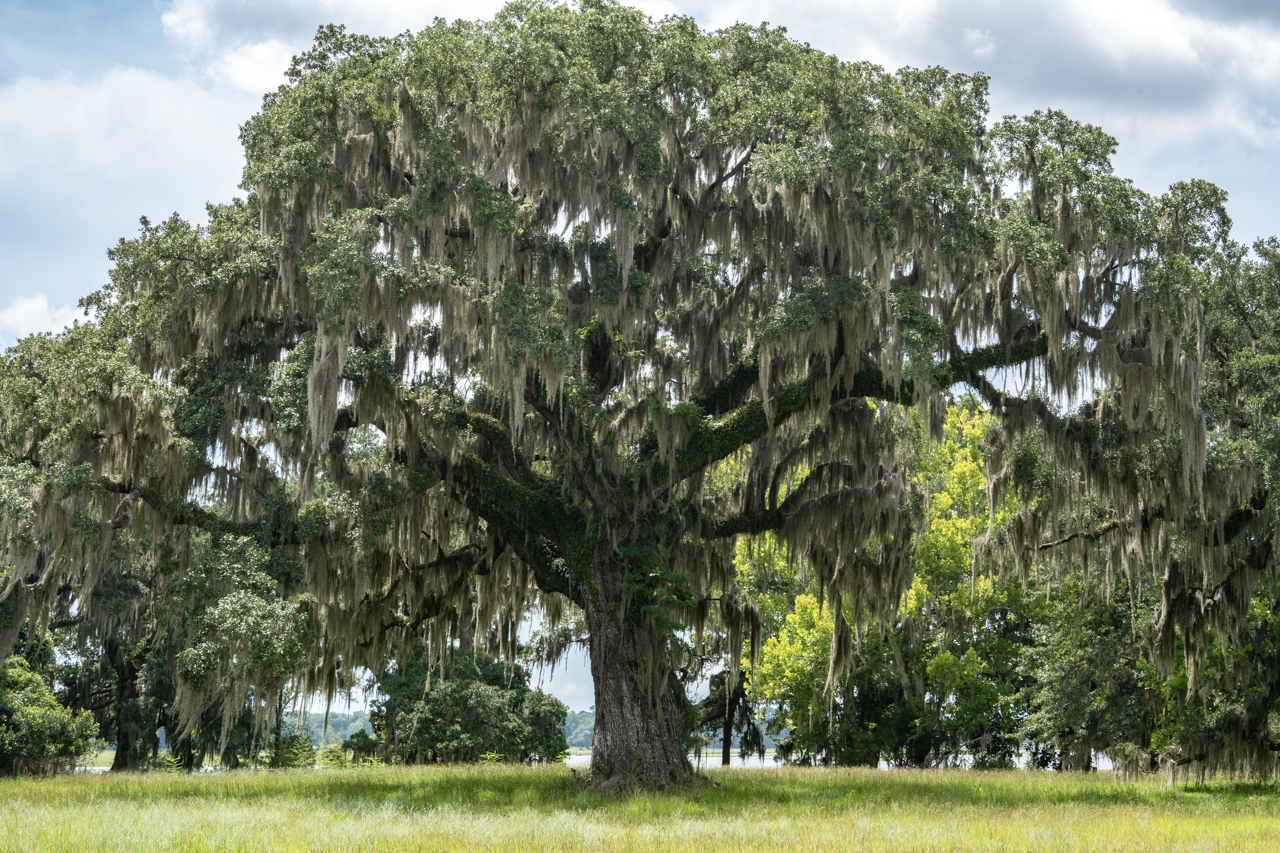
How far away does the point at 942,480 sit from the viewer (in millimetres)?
29812

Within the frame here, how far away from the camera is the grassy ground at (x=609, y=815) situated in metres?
9.85

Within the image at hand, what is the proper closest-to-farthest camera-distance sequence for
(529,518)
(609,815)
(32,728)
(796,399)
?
1. (609,815)
2. (796,399)
3. (529,518)
4. (32,728)

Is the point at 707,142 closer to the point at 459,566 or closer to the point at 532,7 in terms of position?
the point at 532,7

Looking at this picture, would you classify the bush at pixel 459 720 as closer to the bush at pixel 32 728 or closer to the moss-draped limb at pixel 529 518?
the bush at pixel 32 728

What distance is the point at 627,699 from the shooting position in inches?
618

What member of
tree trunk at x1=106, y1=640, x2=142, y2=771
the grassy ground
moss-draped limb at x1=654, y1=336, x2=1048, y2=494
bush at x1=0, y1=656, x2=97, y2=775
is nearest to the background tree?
→ tree trunk at x1=106, y1=640, x2=142, y2=771

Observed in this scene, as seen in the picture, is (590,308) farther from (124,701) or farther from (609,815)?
(124,701)

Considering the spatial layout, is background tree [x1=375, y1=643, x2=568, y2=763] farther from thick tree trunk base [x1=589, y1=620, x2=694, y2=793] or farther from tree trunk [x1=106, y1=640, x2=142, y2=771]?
thick tree trunk base [x1=589, y1=620, x2=694, y2=793]

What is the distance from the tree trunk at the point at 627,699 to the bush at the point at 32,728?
1411cm

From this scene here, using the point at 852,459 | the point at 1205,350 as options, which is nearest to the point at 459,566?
the point at 852,459

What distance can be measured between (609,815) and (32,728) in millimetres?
16445

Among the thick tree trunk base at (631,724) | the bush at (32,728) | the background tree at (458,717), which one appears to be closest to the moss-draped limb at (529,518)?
the thick tree trunk base at (631,724)

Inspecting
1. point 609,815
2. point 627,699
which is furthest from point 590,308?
point 609,815

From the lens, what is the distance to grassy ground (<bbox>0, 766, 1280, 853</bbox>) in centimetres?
985
